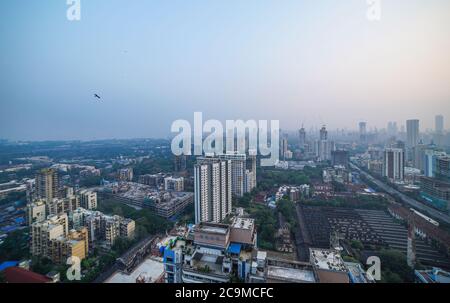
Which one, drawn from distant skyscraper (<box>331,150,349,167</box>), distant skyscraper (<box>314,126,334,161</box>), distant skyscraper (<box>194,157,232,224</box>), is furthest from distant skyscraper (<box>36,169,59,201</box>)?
distant skyscraper (<box>314,126,334,161</box>)

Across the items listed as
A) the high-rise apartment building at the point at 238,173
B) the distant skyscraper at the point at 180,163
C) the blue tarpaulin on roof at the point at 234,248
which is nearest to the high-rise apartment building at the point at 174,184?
the high-rise apartment building at the point at 238,173

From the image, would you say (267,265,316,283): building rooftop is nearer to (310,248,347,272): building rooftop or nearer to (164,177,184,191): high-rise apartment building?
(310,248,347,272): building rooftop

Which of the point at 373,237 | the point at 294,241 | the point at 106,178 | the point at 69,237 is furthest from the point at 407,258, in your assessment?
the point at 106,178

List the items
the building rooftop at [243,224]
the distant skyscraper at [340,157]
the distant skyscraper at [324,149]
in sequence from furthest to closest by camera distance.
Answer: the distant skyscraper at [324,149] < the distant skyscraper at [340,157] < the building rooftop at [243,224]

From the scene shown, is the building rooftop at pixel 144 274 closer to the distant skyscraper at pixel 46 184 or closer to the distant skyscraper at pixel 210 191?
the distant skyscraper at pixel 210 191

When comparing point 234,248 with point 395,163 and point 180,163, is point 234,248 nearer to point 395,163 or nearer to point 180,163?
point 395,163

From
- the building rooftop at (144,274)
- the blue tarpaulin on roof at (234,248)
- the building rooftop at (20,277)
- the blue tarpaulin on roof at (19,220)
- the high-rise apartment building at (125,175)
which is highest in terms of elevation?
the blue tarpaulin on roof at (234,248)
